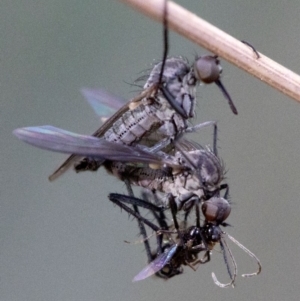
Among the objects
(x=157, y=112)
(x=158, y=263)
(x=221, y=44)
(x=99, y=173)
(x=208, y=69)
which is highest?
(x=221, y=44)

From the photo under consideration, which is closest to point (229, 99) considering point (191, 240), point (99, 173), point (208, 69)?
point (208, 69)

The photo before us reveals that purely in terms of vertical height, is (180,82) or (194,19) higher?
(194,19)

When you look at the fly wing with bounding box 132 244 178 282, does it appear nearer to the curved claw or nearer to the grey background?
the curved claw

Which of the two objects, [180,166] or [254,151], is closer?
[180,166]

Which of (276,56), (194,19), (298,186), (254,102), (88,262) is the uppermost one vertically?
(194,19)

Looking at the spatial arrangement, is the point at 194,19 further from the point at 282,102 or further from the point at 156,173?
the point at 282,102

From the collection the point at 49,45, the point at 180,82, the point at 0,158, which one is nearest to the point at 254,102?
the point at 49,45

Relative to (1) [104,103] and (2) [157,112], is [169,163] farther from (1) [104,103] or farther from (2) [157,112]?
(1) [104,103]
